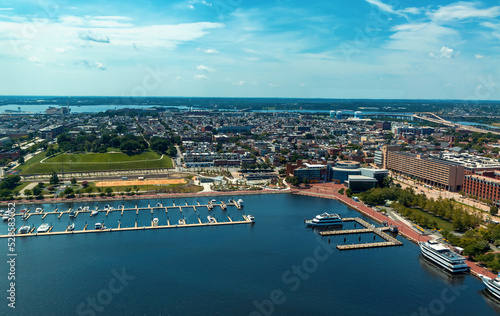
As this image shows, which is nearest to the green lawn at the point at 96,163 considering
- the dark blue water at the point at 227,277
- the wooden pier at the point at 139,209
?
the wooden pier at the point at 139,209

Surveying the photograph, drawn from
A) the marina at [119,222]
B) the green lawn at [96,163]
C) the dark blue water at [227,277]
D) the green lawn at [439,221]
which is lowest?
the dark blue water at [227,277]

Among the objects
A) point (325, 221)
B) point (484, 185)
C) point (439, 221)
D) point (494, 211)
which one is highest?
point (484, 185)

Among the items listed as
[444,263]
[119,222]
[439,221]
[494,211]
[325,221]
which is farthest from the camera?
[494,211]

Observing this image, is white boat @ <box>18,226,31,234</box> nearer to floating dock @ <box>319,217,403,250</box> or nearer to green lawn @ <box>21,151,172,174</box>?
floating dock @ <box>319,217,403,250</box>

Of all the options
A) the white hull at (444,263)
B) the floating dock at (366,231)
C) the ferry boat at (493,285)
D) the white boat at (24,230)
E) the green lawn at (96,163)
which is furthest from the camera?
the green lawn at (96,163)

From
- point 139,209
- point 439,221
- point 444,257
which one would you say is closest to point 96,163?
point 139,209

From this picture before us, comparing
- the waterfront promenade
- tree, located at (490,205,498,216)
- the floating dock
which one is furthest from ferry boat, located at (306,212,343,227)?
tree, located at (490,205,498,216)

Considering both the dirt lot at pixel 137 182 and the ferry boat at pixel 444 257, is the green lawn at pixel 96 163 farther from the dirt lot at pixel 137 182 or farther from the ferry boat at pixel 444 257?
the ferry boat at pixel 444 257

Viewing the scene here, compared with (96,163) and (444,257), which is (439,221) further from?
(96,163)
